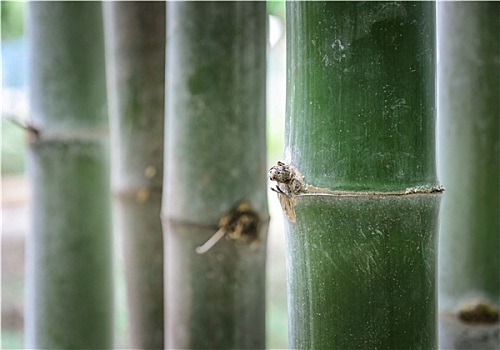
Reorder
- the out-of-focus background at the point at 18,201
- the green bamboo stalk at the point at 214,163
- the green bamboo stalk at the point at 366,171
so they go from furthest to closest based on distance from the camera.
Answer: the out-of-focus background at the point at 18,201 → the green bamboo stalk at the point at 214,163 → the green bamboo stalk at the point at 366,171

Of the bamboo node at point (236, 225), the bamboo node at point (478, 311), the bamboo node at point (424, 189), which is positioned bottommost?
the bamboo node at point (478, 311)

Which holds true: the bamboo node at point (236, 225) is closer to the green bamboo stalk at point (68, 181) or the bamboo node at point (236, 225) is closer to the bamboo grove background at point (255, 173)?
the bamboo grove background at point (255, 173)

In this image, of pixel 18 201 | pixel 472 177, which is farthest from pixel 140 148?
pixel 18 201

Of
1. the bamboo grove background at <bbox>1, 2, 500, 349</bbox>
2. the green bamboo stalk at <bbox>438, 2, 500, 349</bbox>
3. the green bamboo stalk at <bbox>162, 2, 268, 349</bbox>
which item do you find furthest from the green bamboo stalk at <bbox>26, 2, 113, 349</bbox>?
the green bamboo stalk at <bbox>438, 2, 500, 349</bbox>

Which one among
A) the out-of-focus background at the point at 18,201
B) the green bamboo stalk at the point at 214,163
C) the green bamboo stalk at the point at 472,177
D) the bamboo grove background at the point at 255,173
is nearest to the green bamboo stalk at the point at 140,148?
the bamboo grove background at the point at 255,173

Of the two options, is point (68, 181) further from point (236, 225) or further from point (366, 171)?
point (366, 171)

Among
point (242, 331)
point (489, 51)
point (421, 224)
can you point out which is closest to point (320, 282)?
point (421, 224)

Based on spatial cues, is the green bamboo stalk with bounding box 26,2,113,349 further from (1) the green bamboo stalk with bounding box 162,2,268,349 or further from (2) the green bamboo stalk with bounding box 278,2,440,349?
(2) the green bamboo stalk with bounding box 278,2,440,349

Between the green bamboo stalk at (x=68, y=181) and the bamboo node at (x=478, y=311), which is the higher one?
the green bamboo stalk at (x=68, y=181)

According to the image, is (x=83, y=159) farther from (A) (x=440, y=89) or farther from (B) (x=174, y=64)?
(A) (x=440, y=89)
